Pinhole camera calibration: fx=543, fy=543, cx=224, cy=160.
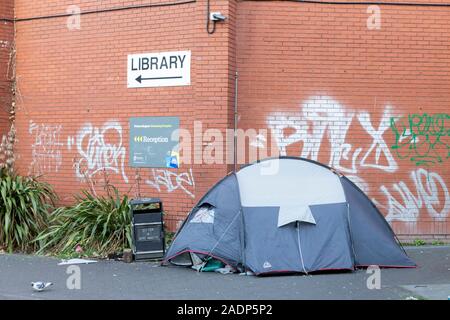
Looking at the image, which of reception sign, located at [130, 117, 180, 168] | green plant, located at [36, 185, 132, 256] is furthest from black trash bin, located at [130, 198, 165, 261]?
reception sign, located at [130, 117, 180, 168]

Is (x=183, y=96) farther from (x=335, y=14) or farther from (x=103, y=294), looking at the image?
(x=103, y=294)

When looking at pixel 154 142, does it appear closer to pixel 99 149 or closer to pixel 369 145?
pixel 99 149

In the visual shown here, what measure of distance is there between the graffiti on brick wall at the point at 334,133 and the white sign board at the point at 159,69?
79.9 inches

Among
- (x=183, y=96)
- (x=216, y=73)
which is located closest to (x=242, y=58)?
(x=216, y=73)

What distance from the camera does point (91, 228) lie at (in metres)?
9.38

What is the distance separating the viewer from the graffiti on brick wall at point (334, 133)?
983 centimetres

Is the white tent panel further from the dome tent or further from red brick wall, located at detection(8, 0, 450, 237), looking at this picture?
red brick wall, located at detection(8, 0, 450, 237)

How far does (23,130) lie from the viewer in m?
11.4

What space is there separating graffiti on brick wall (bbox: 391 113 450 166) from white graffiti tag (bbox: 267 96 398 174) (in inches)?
17.5

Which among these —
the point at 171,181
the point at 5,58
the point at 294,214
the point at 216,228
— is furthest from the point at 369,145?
the point at 5,58

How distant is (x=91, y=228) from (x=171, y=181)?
1.63 metres

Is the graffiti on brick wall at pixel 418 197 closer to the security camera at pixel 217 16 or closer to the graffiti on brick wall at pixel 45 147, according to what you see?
the security camera at pixel 217 16

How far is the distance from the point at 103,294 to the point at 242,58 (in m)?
4.88

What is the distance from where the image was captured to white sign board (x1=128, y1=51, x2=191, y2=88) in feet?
32.1
